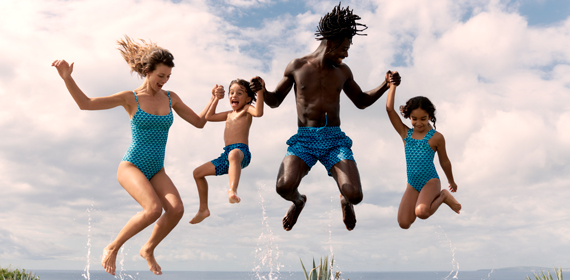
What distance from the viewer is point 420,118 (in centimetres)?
769

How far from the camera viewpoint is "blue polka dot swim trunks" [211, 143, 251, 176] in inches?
289

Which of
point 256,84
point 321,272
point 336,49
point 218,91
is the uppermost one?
point 336,49

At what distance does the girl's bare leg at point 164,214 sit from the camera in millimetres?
6371

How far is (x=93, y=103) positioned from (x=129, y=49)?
1219mm

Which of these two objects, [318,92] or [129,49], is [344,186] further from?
[129,49]

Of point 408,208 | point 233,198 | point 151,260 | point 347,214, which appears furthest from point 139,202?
point 408,208

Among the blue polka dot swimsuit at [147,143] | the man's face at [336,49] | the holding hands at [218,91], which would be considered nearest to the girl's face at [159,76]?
the blue polka dot swimsuit at [147,143]

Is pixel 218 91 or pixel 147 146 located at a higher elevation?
pixel 218 91

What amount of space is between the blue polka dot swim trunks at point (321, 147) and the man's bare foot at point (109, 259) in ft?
9.07

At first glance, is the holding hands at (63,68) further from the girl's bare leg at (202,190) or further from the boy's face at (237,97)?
the boy's face at (237,97)

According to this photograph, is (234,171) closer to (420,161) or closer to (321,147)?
(321,147)

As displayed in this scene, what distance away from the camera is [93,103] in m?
6.33

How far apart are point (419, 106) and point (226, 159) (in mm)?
3134

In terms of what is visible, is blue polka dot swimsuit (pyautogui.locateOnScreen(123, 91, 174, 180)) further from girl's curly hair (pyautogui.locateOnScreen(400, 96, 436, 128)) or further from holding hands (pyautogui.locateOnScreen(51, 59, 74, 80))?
girl's curly hair (pyautogui.locateOnScreen(400, 96, 436, 128))
